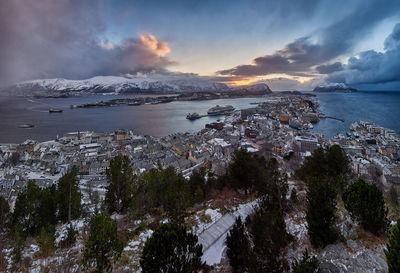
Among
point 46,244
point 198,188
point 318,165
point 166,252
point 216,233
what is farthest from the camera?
point 198,188

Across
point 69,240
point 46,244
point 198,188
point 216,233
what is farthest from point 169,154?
point 46,244

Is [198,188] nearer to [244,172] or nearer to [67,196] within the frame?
[244,172]

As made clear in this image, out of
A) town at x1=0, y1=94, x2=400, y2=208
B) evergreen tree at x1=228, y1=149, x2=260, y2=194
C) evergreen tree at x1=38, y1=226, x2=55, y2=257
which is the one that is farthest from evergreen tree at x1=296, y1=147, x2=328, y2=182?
evergreen tree at x1=38, y1=226, x2=55, y2=257

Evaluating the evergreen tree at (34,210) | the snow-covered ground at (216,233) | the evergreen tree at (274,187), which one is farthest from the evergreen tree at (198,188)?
the evergreen tree at (34,210)

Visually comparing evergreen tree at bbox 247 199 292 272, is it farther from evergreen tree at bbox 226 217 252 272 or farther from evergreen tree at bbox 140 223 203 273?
evergreen tree at bbox 140 223 203 273

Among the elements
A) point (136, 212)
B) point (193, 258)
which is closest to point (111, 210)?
point (136, 212)

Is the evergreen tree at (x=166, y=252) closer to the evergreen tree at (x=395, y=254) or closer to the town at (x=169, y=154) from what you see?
the evergreen tree at (x=395, y=254)

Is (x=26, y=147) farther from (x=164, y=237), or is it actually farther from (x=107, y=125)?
(x=164, y=237)
